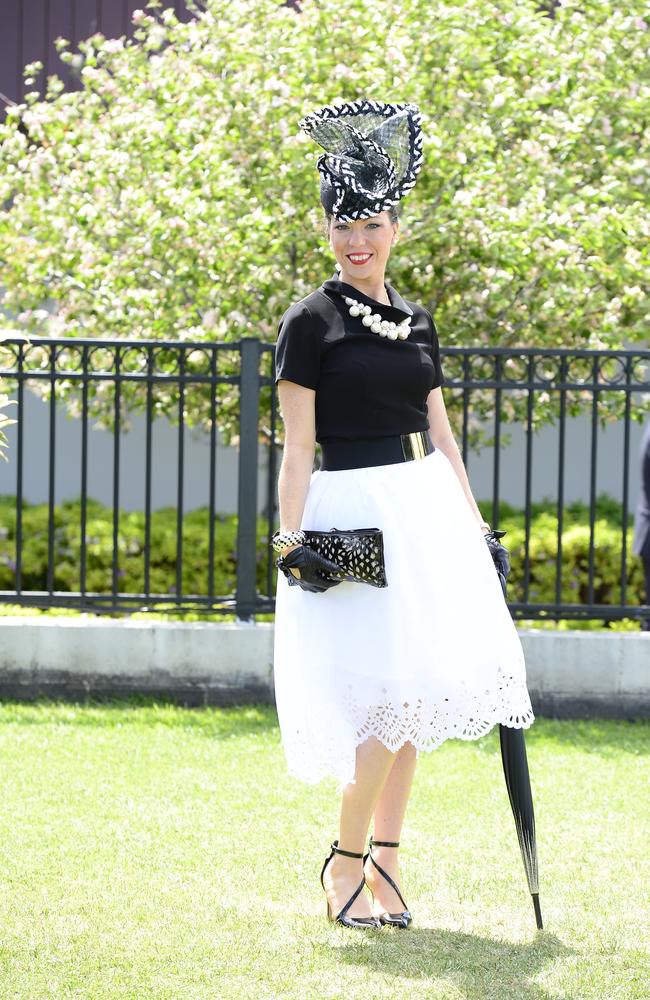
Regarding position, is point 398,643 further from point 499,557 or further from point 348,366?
point 348,366

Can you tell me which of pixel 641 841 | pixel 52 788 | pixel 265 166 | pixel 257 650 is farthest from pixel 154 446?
pixel 641 841

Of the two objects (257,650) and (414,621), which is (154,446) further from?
(414,621)

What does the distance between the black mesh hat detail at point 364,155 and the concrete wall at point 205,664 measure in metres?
3.25

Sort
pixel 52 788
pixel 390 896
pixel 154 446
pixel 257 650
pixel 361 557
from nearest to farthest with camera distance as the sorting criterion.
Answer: pixel 361 557, pixel 390 896, pixel 52 788, pixel 257 650, pixel 154 446

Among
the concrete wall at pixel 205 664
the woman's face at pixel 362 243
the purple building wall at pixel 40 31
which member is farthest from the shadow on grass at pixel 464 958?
the purple building wall at pixel 40 31

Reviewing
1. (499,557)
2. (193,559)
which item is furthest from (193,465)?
(499,557)

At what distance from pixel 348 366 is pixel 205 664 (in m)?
3.27

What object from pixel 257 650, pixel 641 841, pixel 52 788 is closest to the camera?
pixel 641 841

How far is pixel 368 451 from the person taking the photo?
381 centimetres

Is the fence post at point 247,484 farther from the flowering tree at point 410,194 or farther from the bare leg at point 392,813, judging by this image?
the bare leg at point 392,813

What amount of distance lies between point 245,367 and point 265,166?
154cm

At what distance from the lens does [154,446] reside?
11.6 meters

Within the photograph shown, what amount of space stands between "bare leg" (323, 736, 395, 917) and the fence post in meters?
3.13

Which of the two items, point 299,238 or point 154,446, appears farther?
point 154,446
